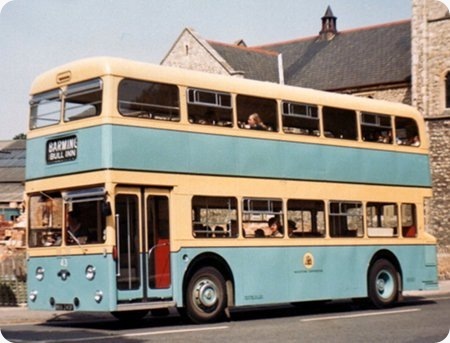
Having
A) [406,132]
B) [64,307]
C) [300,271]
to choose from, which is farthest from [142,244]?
[406,132]

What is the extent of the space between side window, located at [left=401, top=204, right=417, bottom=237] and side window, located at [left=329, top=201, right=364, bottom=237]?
1572 millimetres

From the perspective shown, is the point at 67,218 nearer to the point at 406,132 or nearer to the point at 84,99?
the point at 84,99

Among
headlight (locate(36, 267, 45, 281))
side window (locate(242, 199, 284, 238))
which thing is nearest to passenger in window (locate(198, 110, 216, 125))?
side window (locate(242, 199, 284, 238))

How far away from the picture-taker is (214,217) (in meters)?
17.9

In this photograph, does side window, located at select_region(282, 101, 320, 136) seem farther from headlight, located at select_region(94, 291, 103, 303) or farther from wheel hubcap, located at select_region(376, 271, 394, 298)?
headlight, located at select_region(94, 291, 103, 303)

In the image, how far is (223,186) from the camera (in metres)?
17.8

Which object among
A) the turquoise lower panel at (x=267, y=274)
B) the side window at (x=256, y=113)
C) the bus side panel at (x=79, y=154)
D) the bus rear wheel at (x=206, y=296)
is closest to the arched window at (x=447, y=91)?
the turquoise lower panel at (x=267, y=274)

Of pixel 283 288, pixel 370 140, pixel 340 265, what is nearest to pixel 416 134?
pixel 370 140

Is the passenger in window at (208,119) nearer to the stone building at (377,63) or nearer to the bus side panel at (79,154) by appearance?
the bus side panel at (79,154)

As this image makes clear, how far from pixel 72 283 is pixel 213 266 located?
2.66 m

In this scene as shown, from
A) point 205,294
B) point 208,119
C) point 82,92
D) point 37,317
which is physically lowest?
point 37,317

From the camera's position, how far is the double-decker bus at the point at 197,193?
16.2 metres

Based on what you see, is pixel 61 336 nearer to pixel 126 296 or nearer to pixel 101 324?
pixel 126 296

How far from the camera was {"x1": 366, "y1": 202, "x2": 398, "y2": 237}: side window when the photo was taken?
2106cm
